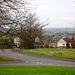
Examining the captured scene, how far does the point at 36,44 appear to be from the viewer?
4300 cm

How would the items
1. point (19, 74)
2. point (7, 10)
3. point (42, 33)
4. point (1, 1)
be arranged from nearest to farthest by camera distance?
point (19, 74) → point (1, 1) → point (7, 10) → point (42, 33)

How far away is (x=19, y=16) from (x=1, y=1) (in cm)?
169

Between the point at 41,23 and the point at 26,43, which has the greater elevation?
the point at 41,23

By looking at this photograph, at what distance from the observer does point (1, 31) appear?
1174 cm

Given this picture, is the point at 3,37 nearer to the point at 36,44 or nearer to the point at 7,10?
the point at 7,10

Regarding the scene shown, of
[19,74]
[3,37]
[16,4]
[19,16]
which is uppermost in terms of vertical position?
[16,4]

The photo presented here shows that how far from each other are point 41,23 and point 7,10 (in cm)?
2973


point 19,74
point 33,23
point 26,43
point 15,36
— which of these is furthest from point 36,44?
point 19,74

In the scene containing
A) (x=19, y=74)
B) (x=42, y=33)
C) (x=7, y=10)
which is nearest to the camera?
(x=19, y=74)

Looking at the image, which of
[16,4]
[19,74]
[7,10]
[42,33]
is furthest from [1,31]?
[42,33]

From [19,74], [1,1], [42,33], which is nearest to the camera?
[19,74]

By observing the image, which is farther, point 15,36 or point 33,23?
point 33,23

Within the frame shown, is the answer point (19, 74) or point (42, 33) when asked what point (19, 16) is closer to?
point (19, 74)

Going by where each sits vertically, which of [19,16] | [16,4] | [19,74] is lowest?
[19,74]
